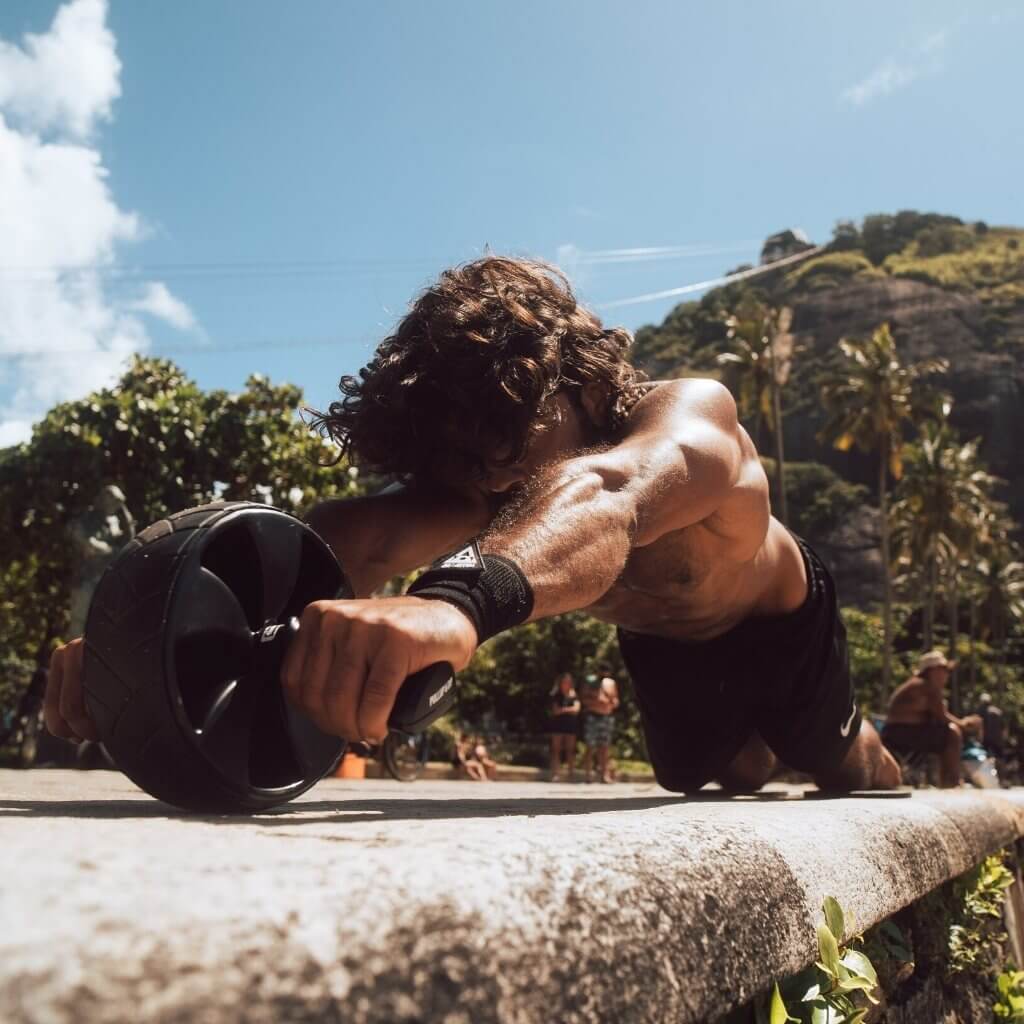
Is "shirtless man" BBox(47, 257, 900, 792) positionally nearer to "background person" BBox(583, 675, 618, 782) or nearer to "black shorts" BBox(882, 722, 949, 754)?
"black shorts" BBox(882, 722, 949, 754)

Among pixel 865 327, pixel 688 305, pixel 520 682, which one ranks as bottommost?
pixel 520 682

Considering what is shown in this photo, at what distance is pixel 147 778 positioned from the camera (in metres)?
1.41

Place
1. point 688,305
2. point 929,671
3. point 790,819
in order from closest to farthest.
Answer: point 790,819
point 929,671
point 688,305

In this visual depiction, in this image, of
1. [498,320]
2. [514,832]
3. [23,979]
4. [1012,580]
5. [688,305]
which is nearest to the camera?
[23,979]

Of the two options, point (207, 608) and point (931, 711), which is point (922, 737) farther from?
point (207, 608)

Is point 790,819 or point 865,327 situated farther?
point 865,327

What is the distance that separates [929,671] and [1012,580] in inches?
1870

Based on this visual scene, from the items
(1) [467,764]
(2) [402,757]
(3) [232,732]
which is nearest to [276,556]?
(3) [232,732]

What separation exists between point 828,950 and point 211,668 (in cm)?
96

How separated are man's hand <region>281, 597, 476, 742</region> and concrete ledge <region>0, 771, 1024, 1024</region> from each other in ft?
0.58

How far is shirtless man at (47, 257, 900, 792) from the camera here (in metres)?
1.31

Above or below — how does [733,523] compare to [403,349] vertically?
below

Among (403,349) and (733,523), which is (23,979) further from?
(733,523)

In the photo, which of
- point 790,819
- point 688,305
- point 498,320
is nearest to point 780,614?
point 498,320
